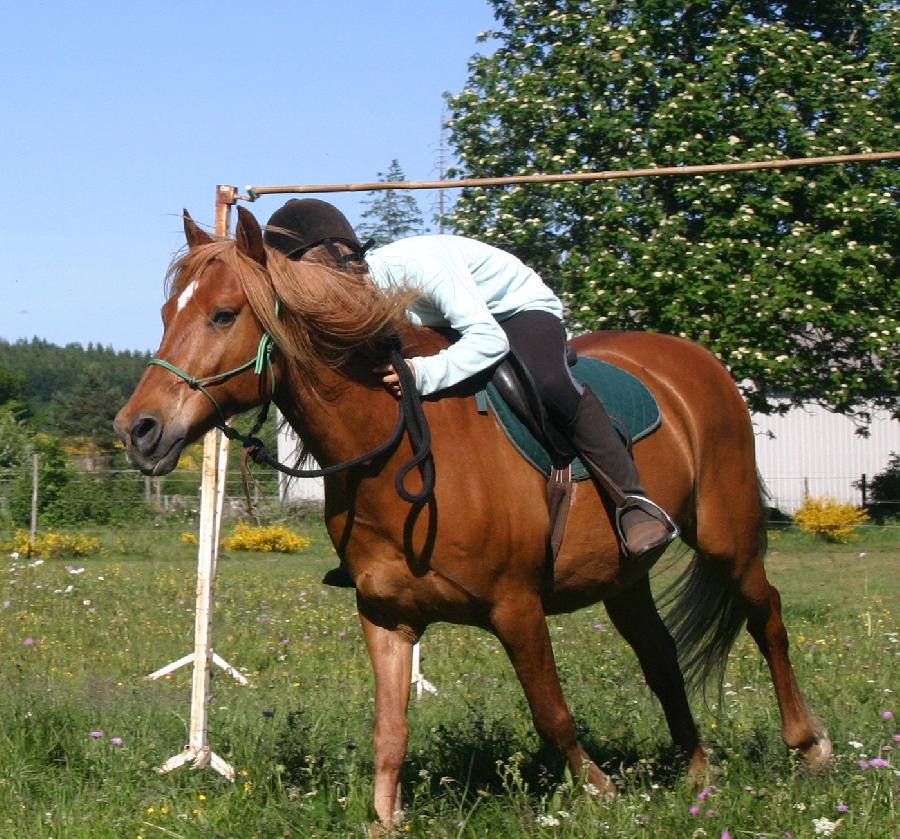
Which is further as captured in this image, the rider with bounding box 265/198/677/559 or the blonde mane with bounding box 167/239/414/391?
the rider with bounding box 265/198/677/559

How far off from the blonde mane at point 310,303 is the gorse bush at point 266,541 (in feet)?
67.4

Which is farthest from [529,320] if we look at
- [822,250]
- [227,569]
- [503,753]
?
[822,250]

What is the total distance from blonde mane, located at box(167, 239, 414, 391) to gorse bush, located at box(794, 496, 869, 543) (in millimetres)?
20347

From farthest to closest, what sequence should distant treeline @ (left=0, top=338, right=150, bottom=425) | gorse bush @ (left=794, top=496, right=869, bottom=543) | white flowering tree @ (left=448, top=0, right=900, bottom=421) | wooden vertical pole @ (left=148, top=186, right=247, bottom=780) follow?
1. distant treeline @ (left=0, top=338, right=150, bottom=425)
2. white flowering tree @ (left=448, top=0, right=900, bottom=421)
3. gorse bush @ (left=794, top=496, right=869, bottom=543)
4. wooden vertical pole @ (left=148, top=186, right=247, bottom=780)

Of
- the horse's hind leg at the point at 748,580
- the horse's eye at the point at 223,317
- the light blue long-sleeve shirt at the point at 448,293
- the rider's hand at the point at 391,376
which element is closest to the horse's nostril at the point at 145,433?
the horse's eye at the point at 223,317

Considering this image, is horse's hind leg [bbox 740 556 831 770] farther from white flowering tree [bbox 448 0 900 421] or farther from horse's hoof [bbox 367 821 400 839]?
white flowering tree [bbox 448 0 900 421]

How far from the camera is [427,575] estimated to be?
444 cm

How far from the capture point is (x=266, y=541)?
81.7ft

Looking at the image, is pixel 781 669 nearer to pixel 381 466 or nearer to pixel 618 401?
pixel 618 401

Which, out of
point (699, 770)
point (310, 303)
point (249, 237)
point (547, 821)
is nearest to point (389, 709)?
point (547, 821)

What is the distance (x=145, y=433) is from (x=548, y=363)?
1630mm

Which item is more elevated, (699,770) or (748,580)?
(748,580)

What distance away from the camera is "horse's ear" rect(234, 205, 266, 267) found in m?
4.18

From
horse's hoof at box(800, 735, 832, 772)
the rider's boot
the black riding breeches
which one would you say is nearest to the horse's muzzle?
the black riding breeches
